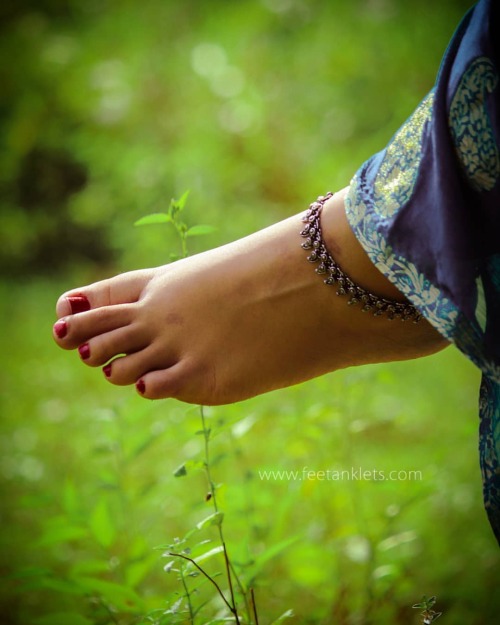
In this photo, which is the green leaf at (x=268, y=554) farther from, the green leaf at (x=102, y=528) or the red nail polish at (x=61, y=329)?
the red nail polish at (x=61, y=329)

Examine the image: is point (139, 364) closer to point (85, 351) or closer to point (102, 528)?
point (85, 351)

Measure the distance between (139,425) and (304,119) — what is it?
4.68 feet

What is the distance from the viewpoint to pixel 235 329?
36.4 inches

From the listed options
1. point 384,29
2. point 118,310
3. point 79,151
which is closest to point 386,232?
point 118,310

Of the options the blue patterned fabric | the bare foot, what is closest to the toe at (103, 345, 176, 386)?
the bare foot

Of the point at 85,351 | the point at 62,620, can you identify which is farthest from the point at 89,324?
the point at 62,620

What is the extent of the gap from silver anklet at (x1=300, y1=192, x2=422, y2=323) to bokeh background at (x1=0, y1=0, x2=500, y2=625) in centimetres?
22

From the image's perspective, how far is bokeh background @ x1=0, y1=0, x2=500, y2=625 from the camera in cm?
106

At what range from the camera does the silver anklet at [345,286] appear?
863 millimetres

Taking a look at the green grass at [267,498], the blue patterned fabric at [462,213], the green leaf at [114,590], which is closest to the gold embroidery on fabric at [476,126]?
the blue patterned fabric at [462,213]

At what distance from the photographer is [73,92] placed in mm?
3076

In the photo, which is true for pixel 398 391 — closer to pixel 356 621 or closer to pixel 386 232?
pixel 356 621

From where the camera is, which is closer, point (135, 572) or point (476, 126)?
point (476, 126)

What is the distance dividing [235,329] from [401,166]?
334 mm
